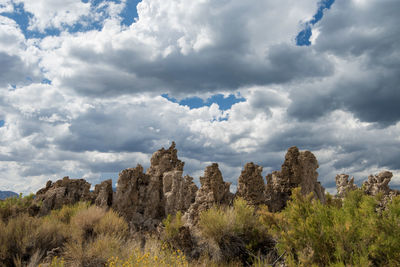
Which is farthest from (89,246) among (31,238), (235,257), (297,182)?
(297,182)

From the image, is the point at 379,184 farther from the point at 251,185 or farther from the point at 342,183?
the point at 251,185

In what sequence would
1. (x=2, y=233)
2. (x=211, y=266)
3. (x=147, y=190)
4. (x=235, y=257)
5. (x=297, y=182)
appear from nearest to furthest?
(x=211, y=266), (x=235, y=257), (x=2, y=233), (x=297, y=182), (x=147, y=190)

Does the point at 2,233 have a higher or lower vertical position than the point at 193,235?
higher

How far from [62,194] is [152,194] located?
585 cm

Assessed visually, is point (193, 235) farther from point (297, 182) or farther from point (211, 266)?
point (297, 182)

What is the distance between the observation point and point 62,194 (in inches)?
731

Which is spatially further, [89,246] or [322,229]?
[89,246]

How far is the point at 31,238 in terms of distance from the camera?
10688 millimetres

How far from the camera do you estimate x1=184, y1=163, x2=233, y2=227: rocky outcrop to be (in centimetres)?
1268

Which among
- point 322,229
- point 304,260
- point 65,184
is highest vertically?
point 65,184

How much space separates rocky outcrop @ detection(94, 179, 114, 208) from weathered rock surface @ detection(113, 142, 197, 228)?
0.82m

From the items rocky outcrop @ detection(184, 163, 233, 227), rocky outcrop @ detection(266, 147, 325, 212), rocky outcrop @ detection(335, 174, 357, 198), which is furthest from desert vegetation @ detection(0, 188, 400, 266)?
rocky outcrop @ detection(335, 174, 357, 198)

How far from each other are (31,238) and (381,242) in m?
11.1

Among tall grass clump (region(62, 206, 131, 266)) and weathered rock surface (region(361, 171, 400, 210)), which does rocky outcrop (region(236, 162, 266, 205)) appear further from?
weathered rock surface (region(361, 171, 400, 210))
